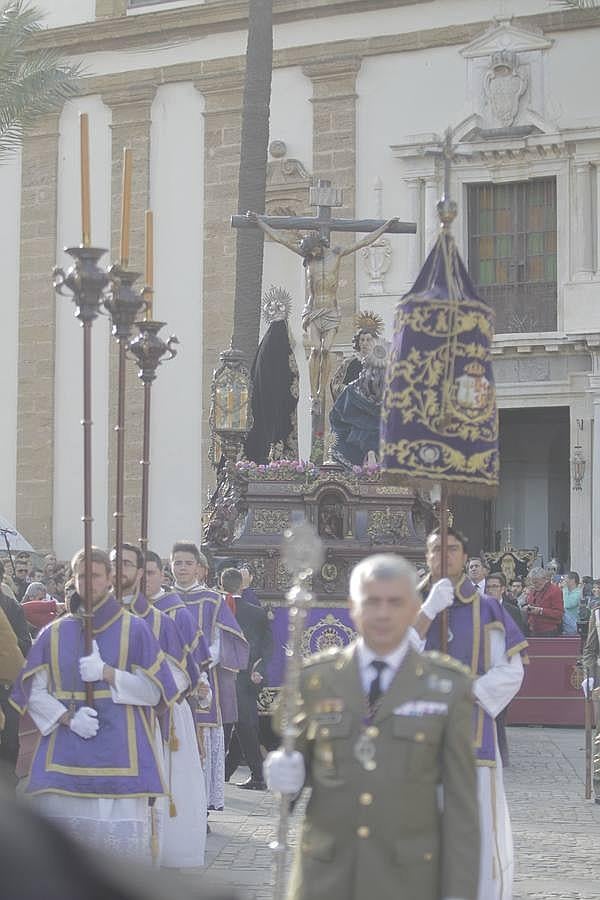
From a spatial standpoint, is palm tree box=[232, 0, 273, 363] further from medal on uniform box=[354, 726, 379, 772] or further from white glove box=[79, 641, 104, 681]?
medal on uniform box=[354, 726, 379, 772]

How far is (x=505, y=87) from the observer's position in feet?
89.9

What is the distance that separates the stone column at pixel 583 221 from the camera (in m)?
26.9

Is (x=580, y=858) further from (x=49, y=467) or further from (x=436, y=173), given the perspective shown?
(x=49, y=467)

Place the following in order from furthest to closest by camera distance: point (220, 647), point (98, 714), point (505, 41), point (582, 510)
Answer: point (505, 41), point (582, 510), point (220, 647), point (98, 714)

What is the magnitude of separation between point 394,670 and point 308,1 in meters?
26.1

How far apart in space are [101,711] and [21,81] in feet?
65.9

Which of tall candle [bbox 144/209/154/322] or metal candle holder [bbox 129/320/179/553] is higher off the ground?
tall candle [bbox 144/209/154/322]

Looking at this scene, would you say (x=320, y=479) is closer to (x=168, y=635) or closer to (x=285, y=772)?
(x=168, y=635)

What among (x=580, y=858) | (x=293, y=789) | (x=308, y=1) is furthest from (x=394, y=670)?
(x=308, y=1)

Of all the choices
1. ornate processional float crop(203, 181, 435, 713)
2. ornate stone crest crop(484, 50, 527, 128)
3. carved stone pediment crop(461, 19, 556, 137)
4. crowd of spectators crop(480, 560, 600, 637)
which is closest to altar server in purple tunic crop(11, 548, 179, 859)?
ornate processional float crop(203, 181, 435, 713)

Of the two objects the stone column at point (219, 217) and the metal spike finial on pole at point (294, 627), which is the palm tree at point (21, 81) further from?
the metal spike finial on pole at point (294, 627)

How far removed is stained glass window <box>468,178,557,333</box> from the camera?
2733 centimetres

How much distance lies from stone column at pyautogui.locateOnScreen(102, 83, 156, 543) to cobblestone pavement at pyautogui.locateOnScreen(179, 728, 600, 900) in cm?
1562

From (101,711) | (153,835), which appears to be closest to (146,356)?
(153,835)
